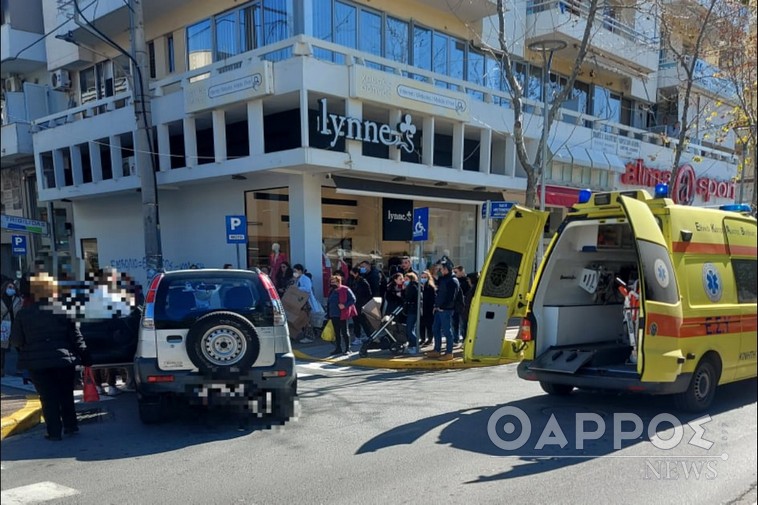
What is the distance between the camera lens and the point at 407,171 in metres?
15.4

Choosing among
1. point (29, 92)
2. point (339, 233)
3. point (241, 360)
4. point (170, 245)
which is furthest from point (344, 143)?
point (29, 92)

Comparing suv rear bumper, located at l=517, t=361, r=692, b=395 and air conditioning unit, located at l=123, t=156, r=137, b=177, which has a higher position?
air conditioning unit, located at l=123, t=156, r=137, b=177

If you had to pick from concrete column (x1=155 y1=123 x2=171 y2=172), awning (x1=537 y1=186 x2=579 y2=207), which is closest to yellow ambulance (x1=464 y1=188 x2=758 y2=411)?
awning (x1=537 y1=186 x2=579 y2=207)

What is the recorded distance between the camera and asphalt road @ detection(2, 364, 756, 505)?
414 centimetres

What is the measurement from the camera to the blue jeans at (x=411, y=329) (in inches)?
418

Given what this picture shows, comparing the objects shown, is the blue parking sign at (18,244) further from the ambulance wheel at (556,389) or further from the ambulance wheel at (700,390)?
the ambulance wheel at (700,390)

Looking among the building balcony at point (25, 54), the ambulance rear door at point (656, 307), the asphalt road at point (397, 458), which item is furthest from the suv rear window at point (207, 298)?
the building balcony at point (25, 54)

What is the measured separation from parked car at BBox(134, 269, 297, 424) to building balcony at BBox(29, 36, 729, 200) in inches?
294

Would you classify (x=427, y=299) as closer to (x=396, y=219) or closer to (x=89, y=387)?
(x=89, y=387)

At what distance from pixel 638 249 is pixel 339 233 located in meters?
11.9

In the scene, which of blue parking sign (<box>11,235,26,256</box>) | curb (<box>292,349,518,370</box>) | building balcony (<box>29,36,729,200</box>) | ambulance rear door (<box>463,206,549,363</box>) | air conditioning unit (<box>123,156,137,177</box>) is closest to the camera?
ambulance rear door (<box>463,206,549,363</box>)

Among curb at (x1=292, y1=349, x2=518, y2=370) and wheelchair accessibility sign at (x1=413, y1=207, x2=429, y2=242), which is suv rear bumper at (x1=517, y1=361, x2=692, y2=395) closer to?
curb at (x1=292, y1=349, x2=518, y2=370)

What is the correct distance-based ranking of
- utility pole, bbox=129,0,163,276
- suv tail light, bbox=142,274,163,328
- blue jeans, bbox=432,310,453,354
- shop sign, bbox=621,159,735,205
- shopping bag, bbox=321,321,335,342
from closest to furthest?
suv tail light, bbox=142,274,163,328
blue jeans, bbox=432,310,453,354
shopping bag, bbox=321,321,335,342
utility pole, bbox=129,0,163,276
shop sign, bbox=621,159,735,205

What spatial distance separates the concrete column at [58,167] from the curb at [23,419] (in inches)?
637
